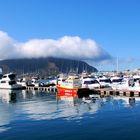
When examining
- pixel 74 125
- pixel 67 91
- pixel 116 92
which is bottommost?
pixel 74 125

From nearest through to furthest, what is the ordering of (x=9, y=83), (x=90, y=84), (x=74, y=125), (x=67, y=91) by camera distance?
(x=74, y=125), (x=67, y=91), (x=90, y=84), (x=9, y=83)

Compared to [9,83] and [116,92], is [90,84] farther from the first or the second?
[9,83]

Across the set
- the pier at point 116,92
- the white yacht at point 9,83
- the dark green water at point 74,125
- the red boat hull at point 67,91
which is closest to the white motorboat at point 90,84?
the pier at point 116,92

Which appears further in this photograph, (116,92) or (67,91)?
(67,91)

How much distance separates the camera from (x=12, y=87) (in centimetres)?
13600

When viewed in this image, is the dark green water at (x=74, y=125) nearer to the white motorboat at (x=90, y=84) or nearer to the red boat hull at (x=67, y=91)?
the red boat hull at (x=67, y=91)

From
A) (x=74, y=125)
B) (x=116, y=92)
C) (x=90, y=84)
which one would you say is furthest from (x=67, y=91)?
(x=74, y=125)

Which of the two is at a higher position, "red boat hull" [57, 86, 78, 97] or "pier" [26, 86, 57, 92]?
"pier" [26, 86, 57, 92]

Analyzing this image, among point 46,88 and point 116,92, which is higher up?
point 46,88

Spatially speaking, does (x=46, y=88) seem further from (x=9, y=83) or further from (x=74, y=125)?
(x=74, y=125)

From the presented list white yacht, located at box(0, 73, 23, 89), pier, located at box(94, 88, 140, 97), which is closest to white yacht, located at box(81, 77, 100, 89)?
pier, located at box(94, 88, 140, 97)

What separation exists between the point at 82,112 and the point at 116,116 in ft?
22.3

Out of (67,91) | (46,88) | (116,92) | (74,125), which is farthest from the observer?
(46,88)

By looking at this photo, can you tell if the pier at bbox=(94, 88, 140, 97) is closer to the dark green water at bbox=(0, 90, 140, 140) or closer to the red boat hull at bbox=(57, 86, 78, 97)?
the red boat hull at bbox=(57, 86, 78, 97)
